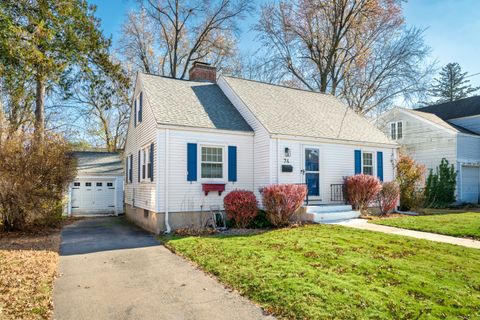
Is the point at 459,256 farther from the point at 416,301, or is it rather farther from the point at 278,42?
the point at 278,42

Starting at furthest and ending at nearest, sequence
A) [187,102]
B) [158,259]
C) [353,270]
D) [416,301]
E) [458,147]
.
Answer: [458,147] → [187,102] → [158,259] → [353,270] → [416,301]

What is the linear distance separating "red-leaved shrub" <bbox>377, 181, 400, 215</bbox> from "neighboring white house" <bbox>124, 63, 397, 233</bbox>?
3.87 ft

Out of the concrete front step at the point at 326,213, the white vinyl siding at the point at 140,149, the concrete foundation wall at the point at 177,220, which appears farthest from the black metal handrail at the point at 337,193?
the white vinyl siding at the point at 140,149

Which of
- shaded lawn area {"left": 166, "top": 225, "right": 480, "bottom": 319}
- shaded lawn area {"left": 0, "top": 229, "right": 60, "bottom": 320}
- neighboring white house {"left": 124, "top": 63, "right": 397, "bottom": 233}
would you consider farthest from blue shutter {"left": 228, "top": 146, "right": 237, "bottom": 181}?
shaded lawn area {"left": 0, "top": 229, "right": 60, "bottom": 320}

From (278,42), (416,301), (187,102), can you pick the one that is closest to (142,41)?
(278,42)

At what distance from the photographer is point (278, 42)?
2516cm

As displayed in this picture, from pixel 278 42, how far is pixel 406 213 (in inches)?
658

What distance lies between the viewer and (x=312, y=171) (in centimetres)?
1251

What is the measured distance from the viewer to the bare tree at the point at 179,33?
25094mm

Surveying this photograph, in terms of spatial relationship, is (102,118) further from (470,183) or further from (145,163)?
(470,183)

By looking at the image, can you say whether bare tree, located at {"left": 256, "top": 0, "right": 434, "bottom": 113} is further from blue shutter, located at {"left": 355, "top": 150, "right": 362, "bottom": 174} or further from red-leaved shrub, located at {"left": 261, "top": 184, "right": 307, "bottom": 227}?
red-leaved shrub, located at {"left": 261, "top": 184, "right": 307, "bottom": 227}

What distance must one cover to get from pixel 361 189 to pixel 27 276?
1057cm

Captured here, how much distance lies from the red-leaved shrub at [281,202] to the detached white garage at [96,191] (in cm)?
1142

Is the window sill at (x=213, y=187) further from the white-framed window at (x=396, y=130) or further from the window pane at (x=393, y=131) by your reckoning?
the window pane at (x=393, y=131)
